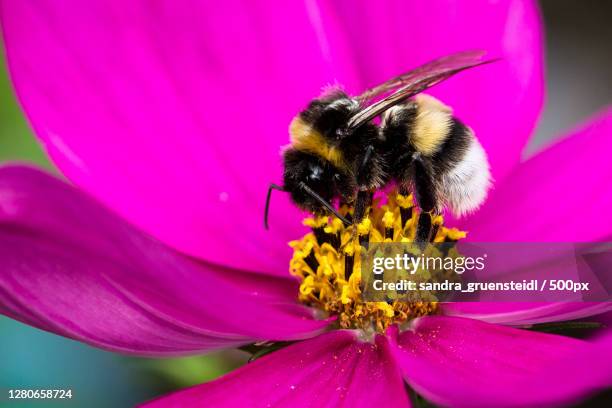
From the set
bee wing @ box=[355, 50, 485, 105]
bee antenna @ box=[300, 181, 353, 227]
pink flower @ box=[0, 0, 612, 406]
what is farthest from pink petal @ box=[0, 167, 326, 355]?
bee wing @ box=[355, 50, 485, 105]

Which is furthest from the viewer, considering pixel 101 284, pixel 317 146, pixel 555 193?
pixel 555 193

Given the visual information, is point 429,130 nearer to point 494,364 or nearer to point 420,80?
point 420,80

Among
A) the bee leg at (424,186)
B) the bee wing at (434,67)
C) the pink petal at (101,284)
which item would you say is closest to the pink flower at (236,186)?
the pink petal at (101,284)

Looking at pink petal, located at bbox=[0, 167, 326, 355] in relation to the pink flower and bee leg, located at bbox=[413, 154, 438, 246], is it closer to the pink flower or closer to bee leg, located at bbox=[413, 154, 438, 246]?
the pink flower

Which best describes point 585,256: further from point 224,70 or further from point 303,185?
point 224,70

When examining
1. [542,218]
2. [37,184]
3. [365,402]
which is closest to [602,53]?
[542,218]

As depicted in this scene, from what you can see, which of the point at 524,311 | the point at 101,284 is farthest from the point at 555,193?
the point at 101,284

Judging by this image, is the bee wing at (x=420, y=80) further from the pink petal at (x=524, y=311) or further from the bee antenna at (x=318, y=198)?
the pink petal at (x=524, y=311)
